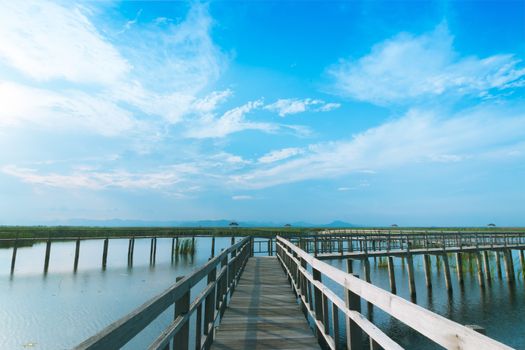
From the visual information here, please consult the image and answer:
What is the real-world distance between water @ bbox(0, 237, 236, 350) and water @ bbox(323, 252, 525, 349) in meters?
9.45

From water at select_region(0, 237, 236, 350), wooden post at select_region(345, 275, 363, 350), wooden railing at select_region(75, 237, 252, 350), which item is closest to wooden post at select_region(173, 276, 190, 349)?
wooden railing at select_region(75, 237, 252, 350)

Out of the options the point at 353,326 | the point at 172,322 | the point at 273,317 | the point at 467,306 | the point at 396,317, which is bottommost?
the point at 467,306

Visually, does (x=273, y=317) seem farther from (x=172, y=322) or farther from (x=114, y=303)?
(x=114, y=303)

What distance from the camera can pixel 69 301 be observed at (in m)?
15.2

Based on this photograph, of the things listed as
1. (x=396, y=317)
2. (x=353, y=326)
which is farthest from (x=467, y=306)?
(x=396, y=317)

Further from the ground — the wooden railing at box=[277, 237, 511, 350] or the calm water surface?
the wooden railing at box=[277, 237, 511, 350]

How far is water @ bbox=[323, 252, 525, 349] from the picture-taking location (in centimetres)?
1216

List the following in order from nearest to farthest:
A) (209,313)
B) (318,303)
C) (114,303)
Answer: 1. (209,313)
2. (318,303)
3. (114,303)

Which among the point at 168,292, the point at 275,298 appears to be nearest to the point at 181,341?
the point at 168,292

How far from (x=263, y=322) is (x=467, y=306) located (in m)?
16.1

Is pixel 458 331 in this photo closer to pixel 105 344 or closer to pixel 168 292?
pixel 105 344

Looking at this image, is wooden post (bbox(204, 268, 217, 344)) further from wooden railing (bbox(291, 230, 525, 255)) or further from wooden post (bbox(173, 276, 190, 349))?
wooden railing (bbox(291, 230, 525, 255))

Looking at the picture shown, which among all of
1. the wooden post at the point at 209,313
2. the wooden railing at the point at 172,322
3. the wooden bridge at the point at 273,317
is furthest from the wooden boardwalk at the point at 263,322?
the wooden railing at the point at 172,322

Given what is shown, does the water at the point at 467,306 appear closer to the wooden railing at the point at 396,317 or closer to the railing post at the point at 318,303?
the railing post at the point at 318,303
